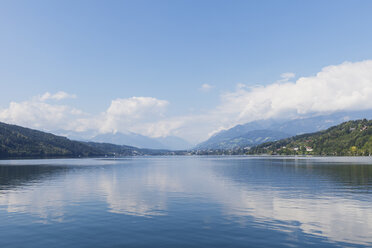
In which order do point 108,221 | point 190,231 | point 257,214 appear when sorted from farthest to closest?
point 257,214 < point 108,221 < point 190,231

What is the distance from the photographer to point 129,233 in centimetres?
2847

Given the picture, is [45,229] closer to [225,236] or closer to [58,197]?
[225,236]

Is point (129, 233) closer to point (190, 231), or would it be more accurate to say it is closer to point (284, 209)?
point (190, 231)

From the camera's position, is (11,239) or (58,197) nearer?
(11,239)

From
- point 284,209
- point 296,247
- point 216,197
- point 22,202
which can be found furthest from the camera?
point 216,197

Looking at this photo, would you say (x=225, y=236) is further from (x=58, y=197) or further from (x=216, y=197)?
(x=58, y=197)

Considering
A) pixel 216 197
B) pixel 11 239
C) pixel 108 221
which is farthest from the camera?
pixel 216 197

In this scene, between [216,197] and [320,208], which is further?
[216,197]

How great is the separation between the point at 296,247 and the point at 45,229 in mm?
25099

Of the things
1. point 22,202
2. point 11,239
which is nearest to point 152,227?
point 11,239

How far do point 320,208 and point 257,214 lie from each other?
10076 millimetres

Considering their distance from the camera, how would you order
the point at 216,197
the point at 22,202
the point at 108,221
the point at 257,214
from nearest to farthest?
the point at 108,221 < the point at 257,214 < the point at 22,202 < the point at 216,197

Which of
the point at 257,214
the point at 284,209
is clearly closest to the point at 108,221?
the point at 257,214

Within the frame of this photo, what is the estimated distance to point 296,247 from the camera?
933 inches
